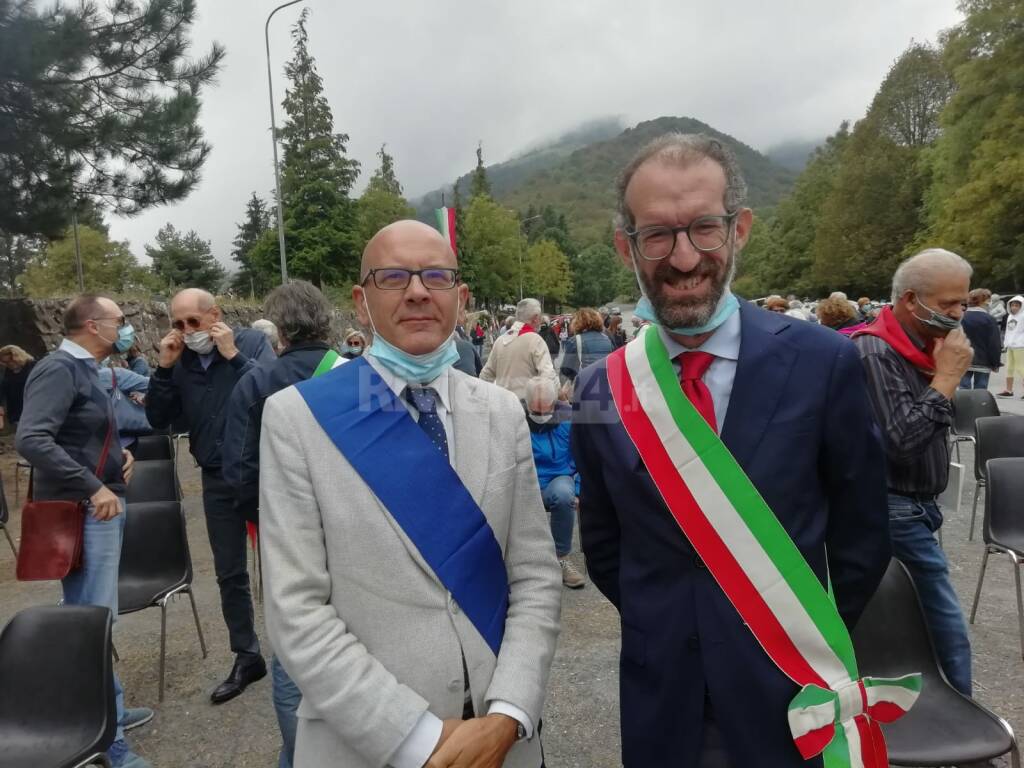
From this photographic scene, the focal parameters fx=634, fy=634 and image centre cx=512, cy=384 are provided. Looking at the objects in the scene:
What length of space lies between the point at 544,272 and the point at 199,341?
59273mm

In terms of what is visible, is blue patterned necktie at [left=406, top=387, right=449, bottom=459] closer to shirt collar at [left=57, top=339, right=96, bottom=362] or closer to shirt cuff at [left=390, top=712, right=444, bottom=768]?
shirt cuff at [left=390, top=712, right=444, bottom=768]

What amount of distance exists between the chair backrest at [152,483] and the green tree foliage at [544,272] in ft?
172

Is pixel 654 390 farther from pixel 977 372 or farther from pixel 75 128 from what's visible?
pixel 75 128

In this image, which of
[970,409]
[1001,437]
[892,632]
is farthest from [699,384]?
[970,409]

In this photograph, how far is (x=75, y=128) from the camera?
9.03 meters

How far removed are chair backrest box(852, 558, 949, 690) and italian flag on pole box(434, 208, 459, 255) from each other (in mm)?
2141

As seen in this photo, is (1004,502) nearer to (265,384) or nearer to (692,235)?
(692,235)

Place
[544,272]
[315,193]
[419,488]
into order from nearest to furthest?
[419,488] → [315,193] → [544,272]

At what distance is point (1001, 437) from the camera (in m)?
4.91

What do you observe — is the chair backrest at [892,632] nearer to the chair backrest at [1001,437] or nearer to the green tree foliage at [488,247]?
the chair backrest at [1001,437]

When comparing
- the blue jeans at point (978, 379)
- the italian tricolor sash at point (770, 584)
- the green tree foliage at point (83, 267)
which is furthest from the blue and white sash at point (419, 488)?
the green tree foliage at point (83, 267)

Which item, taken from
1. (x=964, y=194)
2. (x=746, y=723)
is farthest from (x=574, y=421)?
(x=964, y=194)

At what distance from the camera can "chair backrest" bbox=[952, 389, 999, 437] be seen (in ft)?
21.4

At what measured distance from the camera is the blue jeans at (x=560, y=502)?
4.45m
